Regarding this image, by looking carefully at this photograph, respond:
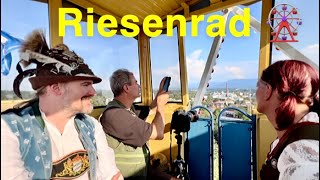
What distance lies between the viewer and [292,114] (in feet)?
2.74

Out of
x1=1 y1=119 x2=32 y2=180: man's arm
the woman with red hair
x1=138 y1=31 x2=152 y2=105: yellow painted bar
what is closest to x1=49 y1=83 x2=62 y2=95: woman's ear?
x1=1 y1=119 x2=32 y2=180: man's arm

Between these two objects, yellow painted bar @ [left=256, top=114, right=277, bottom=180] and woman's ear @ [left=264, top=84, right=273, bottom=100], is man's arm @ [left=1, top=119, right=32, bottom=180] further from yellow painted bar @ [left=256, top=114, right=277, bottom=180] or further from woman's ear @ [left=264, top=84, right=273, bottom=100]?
yellow painted bar @ [left=256, top=114, right=277, bottom=180]

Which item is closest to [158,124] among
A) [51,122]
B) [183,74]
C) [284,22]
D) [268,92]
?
[51,122]

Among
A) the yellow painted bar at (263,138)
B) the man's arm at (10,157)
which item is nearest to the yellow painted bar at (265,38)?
the yellow painted bar at (263,138)

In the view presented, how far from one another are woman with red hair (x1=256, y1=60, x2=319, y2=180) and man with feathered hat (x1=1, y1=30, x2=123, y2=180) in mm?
671

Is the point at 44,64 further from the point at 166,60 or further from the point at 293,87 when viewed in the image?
the point at 166,60

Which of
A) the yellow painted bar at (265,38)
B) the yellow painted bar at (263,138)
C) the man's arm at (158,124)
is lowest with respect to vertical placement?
the yellow painted bar at (263,138)

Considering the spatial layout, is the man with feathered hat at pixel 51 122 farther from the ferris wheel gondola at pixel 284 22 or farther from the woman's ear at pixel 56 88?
the ferris wheel gondola at pixel 284 22

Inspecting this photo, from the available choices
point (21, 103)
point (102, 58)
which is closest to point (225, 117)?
point (102, 58)

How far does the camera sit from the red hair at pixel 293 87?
2.72ft

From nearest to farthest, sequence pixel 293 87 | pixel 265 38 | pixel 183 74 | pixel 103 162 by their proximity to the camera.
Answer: pixel 293 87
pixel 103 162
pixel 265 38
pixel 183 74

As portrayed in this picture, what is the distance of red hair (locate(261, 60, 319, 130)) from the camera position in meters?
0.83

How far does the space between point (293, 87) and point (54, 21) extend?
6.06ft

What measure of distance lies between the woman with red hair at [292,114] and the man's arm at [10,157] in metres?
0.79
